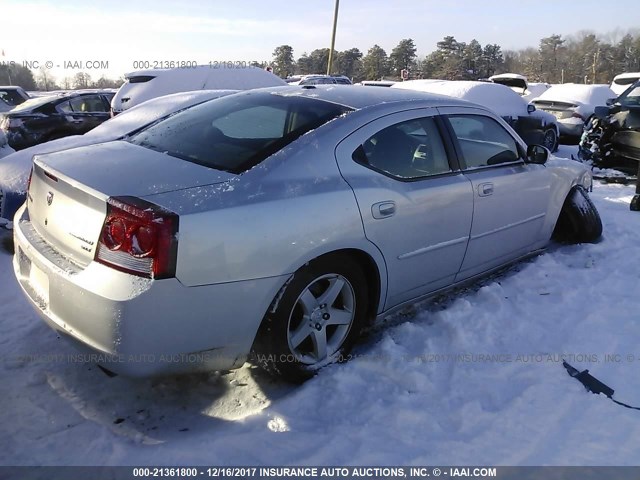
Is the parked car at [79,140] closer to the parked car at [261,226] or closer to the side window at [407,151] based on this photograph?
the parked car at [261,226]

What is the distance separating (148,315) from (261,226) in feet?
1.95

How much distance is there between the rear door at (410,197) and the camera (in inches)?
110

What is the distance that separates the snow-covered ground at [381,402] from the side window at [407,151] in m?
0.94

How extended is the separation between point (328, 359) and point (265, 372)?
1.14ft

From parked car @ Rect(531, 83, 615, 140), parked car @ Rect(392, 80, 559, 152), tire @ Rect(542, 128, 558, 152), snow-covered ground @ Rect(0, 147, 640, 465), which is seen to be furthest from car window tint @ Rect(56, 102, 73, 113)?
parked car @ Rect(531, 83, 615, 140)

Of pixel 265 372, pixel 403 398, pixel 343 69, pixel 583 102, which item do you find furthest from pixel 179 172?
pixel 343 69

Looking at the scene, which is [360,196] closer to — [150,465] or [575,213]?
[150,465]

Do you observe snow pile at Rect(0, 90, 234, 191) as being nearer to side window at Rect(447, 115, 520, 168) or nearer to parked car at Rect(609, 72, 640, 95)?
side window at Rect(447, 115, 520, 168)

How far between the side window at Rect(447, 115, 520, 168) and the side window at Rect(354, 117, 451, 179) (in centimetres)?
25

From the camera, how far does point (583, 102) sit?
12148mm

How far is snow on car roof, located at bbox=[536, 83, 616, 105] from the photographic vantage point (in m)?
12.3

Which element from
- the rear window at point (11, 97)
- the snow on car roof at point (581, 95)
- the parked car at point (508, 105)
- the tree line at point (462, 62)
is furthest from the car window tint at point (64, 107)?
the tree line at point (462, 62)

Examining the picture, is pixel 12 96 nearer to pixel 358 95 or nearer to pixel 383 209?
A: pixel 358 95

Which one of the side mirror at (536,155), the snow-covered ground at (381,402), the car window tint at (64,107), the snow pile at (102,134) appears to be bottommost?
the snow-covered ground at (381,402)
